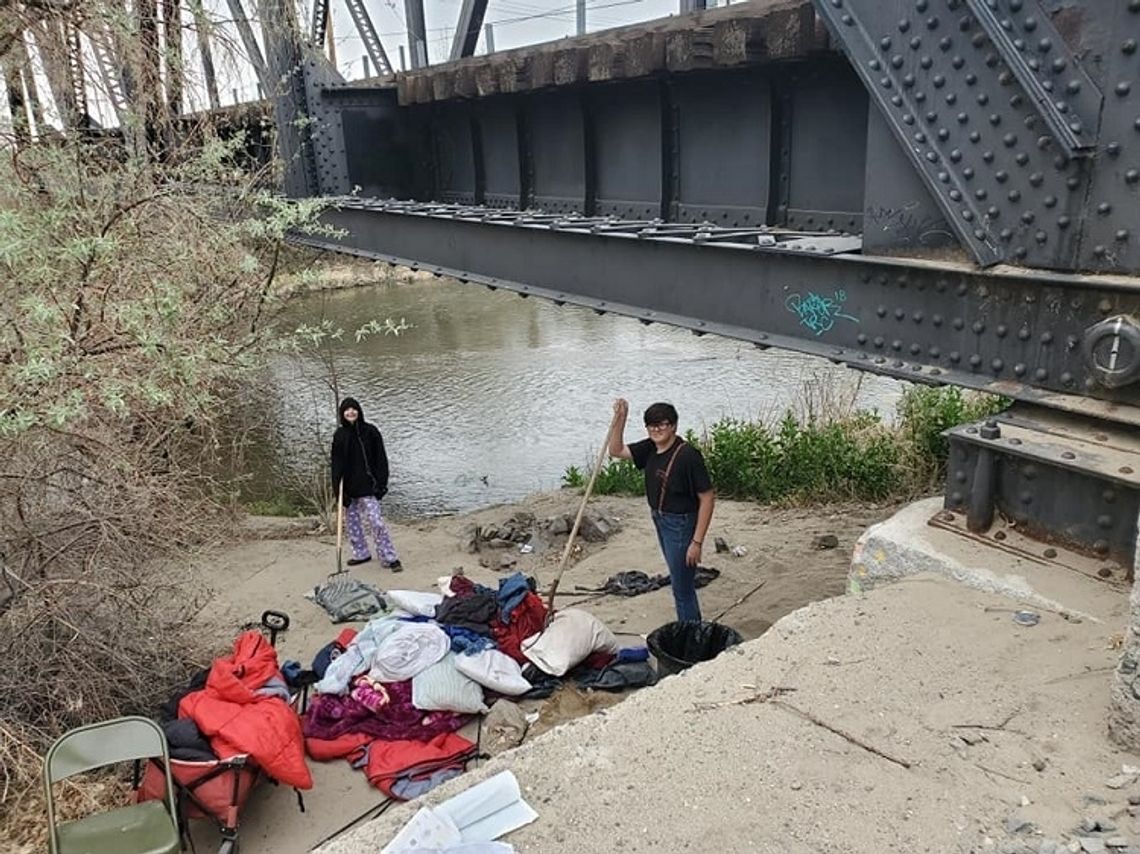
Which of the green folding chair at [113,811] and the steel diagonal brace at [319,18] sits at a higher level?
the steel diagonal brace at [319,18]

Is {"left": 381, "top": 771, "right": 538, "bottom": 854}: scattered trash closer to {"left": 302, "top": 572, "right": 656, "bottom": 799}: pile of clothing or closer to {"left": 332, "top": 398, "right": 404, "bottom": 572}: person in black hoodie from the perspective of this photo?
{"left": 302, "top": 572, "right": 656, "bottom": 799}: pile of clothing

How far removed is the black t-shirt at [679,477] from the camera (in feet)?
18.1

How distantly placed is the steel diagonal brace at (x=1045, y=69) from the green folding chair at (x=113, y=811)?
4.64 metres

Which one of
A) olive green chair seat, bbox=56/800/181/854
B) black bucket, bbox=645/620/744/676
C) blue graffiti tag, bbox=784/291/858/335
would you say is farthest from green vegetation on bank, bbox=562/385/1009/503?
olive green chair seat, bbox=56/800/181/854

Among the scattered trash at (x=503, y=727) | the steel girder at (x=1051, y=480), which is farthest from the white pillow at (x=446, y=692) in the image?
the steel girder at (x=1051, y=480)

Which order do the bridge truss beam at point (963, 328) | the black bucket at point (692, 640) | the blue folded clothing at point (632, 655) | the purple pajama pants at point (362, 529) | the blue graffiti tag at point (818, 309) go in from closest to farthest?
the bridge truss beam at point (963, 328)
the blue graffiti tag at point (818, 309)
the black bucket at point (692, 640)
the blue folded clothing at point (632, 655)
the purple pajama pants at point (362, 529)

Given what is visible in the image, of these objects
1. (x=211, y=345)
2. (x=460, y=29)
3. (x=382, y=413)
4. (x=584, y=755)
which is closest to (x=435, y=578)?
(x=211, y=345)

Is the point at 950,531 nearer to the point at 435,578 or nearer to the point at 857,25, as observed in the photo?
the point at 857,25

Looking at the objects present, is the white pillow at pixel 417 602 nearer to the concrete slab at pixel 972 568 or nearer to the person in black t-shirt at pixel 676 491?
the person in black t-shirt at pixel 676 491

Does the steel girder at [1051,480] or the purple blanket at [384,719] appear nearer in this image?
the steel girder at [1051,480]

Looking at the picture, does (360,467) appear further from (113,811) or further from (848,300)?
(848,300)

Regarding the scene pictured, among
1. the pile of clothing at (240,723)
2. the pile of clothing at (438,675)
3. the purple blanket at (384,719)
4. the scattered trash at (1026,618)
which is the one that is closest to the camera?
the scattered trash at (1026,618)

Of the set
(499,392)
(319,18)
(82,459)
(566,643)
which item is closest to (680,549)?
(566,643)

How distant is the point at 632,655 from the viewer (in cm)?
601
